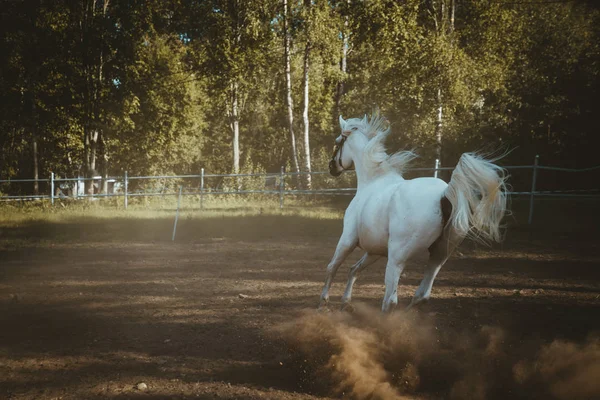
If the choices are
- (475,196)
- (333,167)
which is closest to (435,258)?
(475,196)

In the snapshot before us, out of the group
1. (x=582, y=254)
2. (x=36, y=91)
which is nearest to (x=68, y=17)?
A: (x=36, y=91)

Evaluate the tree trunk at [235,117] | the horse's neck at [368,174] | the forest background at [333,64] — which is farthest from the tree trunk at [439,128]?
the horse's neck at [368,174]

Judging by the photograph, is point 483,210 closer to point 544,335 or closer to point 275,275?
point 544,335

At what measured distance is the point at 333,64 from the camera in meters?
22.9

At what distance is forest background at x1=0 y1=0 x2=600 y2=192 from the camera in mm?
18812

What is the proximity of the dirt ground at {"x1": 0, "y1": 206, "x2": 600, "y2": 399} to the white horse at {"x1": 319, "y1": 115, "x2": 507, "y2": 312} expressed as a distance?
57 centimetres

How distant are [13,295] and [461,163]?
5625mm

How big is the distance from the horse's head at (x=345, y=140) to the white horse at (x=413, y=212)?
1.19 feet

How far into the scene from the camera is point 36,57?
63.4ft

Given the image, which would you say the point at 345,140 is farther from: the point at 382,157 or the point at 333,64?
the point at 333,64

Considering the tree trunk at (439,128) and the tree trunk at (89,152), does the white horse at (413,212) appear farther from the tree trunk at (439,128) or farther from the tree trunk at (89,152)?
the tree trunk at (89,152)

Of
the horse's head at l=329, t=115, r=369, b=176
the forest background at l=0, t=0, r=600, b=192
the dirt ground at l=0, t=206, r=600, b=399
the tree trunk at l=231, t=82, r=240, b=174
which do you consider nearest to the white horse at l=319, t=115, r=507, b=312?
the horse's head at l=329, t=115, r=369, b=176

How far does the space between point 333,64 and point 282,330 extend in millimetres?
19912

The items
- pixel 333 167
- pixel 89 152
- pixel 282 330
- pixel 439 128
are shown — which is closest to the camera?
pixel 282 330
